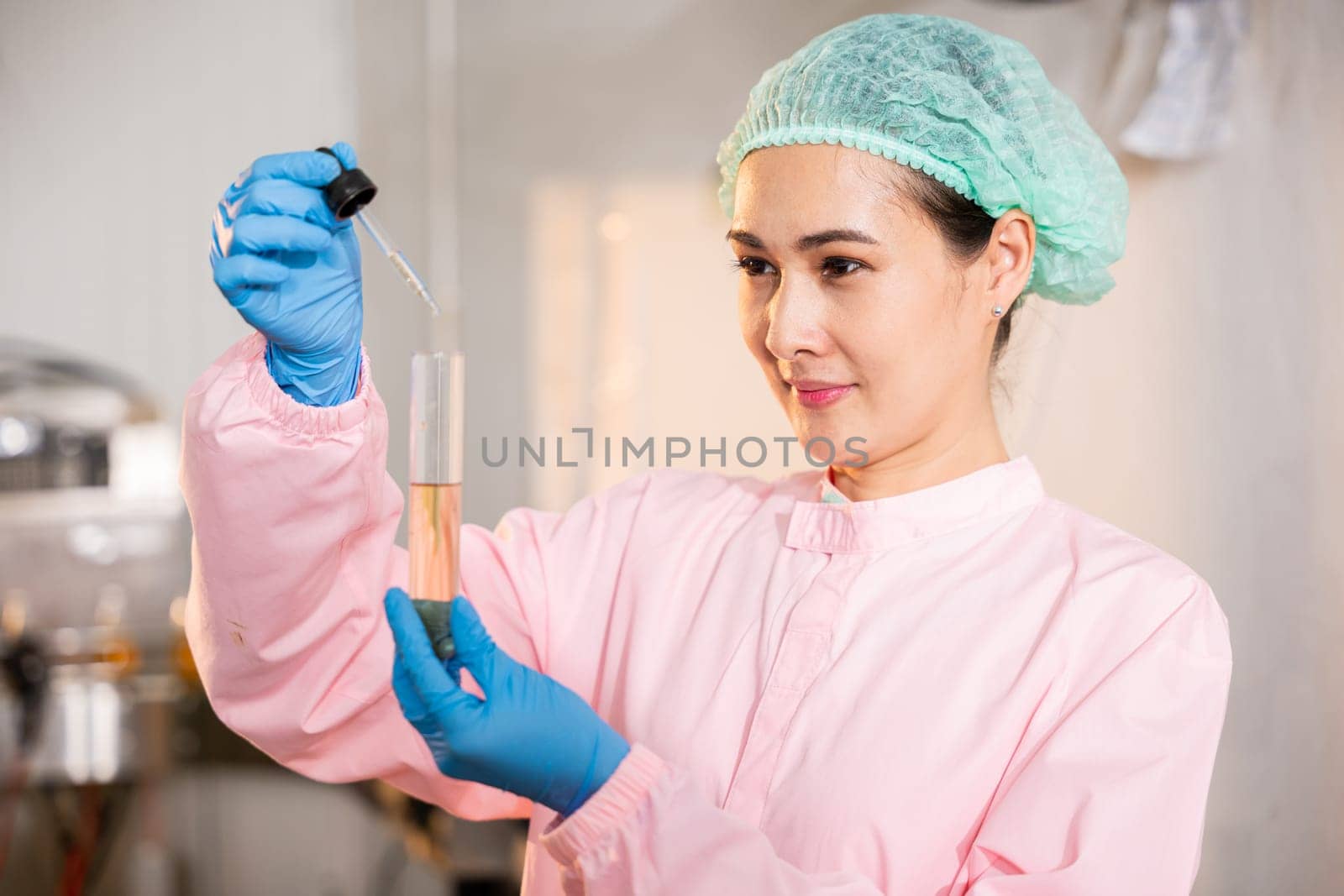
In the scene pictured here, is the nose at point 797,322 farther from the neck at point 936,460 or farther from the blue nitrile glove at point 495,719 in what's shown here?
the blue nitrile glove at point 495,719

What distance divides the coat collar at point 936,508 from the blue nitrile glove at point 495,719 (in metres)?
0.35

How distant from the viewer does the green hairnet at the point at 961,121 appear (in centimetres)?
112

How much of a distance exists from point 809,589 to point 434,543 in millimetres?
405

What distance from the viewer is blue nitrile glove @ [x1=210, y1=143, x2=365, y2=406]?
0.89m

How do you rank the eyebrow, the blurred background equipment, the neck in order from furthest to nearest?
1. the blurred background equipment
2. the neck
3. the eyebrow

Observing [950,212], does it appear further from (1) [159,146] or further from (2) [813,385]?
(1) [159,146]

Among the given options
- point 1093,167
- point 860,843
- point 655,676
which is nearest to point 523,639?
point 655,676

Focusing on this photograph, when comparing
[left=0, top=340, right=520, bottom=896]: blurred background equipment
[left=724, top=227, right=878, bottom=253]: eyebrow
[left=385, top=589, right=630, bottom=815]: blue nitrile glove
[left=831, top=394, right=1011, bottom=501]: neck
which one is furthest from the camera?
[left=0, top=340, right=520, bottom=896]: blurred background equipment

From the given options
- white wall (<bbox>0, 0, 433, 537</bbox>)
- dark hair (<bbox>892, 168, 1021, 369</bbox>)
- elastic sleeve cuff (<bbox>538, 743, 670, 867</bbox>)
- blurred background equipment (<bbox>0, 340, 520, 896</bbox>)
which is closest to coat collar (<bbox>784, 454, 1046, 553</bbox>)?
dark hair (<bbox>892, 168, 1021, 369</bbox>)

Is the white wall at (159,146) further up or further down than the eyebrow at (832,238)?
further up

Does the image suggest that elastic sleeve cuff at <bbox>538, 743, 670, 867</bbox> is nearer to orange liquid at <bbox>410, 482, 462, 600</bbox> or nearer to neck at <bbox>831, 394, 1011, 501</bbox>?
orange liquid at <bbox>410, 482, 462, 600</bbox>

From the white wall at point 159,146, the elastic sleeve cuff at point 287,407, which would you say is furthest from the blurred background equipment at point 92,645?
the elastic sleeve cuff at point 287,407

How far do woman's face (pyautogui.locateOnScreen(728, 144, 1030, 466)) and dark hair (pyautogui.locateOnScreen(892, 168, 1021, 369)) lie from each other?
11 millimetres

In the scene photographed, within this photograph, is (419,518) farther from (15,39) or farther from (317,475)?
(15,39)
